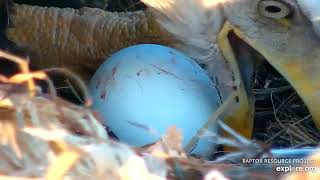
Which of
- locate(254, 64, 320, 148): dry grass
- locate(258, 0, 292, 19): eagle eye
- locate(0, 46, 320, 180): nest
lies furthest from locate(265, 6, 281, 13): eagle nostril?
locate(0, 46, 320, 180): nest

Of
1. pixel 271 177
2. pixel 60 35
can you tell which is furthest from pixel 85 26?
pixel 271 177

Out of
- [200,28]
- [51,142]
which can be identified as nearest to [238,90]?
[200,28]

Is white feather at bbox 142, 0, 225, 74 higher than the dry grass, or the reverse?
white feather at bbox 142, 0, 225, 74

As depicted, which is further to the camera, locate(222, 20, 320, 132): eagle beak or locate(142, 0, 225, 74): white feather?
locate(142, 0, 225, 74): white feather

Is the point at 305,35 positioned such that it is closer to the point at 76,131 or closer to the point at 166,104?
the point at 166,104

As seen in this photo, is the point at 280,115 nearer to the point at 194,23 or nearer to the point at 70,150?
the point at 194,23

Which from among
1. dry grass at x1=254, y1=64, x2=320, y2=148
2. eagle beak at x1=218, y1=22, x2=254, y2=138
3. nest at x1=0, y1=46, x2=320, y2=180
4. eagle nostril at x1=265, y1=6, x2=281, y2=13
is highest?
eagle nostril at x1=265, y1=6, x2=281, y2=13

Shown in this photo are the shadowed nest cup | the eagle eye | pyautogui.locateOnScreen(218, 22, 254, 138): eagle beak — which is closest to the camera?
the shadowed nest cup

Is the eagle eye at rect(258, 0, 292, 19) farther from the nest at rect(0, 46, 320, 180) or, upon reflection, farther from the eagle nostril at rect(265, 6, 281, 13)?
the nest at rect(0, 46, 320, 180)
